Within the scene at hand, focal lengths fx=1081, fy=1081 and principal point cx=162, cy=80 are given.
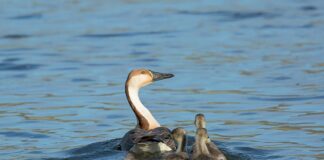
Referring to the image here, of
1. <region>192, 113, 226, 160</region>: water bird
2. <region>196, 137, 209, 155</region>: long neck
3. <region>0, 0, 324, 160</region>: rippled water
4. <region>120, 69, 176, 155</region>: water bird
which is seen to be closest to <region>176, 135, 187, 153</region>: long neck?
<region>192, 113, 226, 160</region>: water bird

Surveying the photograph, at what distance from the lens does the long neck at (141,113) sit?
47.0 ft

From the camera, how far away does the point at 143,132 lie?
13.5 metres

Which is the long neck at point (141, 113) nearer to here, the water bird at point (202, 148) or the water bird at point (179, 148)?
the water bird at point (179, 148)

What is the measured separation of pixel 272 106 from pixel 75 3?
40.9ft

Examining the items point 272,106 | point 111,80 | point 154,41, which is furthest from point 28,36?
point 272,106

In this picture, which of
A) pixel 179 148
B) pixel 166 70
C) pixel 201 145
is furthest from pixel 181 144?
pixel 166 70

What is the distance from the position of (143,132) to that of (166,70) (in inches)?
254

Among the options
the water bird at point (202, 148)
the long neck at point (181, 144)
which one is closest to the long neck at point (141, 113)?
the long neck at point (181, 144)

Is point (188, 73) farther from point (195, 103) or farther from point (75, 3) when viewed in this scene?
point (75, 3)

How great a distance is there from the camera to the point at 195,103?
16.8 metres

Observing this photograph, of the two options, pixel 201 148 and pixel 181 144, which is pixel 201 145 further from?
pixel 181 144

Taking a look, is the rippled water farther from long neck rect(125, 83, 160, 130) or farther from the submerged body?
the submerged body

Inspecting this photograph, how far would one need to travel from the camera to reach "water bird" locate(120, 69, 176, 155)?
1260 cm

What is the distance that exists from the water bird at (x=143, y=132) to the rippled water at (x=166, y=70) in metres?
0.34
